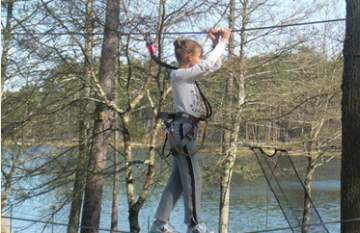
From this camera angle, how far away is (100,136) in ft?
35.7

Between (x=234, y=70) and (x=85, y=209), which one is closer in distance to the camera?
(x=85, y=209)

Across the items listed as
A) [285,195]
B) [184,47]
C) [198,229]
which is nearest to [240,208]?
[285,195]

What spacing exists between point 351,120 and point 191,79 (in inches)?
85.7

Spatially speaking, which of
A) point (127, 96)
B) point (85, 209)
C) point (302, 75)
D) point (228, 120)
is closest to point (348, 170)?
point (127, 96)

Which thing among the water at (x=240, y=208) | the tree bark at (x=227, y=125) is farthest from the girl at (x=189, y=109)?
the water at (x=240, y=208)

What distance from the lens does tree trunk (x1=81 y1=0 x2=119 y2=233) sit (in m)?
10.5

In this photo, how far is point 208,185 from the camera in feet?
51.2

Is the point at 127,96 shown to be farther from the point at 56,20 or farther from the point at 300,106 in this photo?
the point at 300,106

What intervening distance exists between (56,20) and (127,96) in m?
1.82

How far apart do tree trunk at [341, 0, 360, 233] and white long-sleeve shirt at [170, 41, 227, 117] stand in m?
1.97

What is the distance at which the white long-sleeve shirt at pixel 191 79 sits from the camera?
3830mm

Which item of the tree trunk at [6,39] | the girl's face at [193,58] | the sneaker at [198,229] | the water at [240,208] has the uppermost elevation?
the tree trunk at [6,39]

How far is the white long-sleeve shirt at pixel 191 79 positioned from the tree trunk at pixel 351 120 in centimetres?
197

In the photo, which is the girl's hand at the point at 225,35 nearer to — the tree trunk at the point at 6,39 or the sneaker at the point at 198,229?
the sneaker at the point at 198,229
